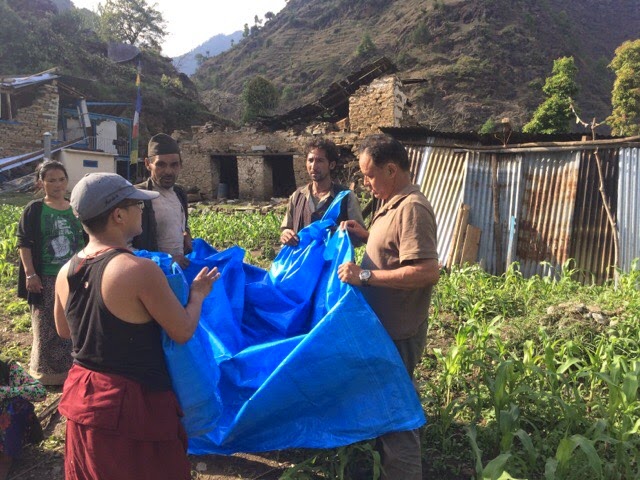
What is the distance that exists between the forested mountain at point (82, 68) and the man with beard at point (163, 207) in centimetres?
2652

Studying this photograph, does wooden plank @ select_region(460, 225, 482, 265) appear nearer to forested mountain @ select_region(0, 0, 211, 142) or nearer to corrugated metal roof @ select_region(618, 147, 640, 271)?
corrugated metal roof @ select_region(618, 147, 640, 271)

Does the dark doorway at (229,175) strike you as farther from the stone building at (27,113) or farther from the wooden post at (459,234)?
the wooden post at (459,234)

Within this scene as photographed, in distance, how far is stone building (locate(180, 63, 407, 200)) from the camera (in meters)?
13.8

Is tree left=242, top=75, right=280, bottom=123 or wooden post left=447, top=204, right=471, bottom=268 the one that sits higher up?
tree left=242, top=75, right=280, bottom=123

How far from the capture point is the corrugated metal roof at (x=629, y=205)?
5793 mm

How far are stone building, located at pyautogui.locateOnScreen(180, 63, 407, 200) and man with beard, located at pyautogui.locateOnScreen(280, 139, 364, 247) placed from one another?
10521 millimetres

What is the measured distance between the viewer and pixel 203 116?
102 ft

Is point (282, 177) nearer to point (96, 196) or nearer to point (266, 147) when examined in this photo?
point (266, 147)

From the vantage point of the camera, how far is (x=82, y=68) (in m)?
30.3

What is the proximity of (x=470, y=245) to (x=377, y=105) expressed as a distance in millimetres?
7643

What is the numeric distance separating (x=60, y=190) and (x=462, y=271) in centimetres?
469

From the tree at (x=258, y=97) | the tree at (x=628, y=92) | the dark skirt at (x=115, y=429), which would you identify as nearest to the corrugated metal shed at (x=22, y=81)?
the tree at (x=258, y=97)

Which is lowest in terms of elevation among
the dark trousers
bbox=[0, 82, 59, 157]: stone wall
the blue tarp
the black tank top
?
the dark trousers

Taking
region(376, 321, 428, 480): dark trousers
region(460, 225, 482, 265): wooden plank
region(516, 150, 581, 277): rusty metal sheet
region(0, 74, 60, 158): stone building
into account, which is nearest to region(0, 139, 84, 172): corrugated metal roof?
region(0, 74, 60, 158): stone building
